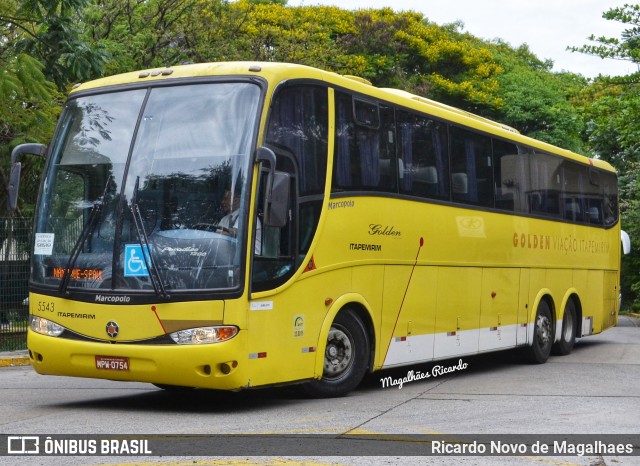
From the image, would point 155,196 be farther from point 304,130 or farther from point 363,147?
point 363,147

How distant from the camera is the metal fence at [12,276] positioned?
684 inches

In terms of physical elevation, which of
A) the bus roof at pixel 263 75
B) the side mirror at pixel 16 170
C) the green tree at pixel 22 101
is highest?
the green tree at pixel 22 101

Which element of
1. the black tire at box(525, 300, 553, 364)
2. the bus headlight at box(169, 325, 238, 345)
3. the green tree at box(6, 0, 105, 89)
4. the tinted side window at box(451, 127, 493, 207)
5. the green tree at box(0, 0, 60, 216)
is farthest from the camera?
the green tree at box(0, 0, 60, 216)

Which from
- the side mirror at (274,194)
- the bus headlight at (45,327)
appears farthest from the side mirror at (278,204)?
the bus headlight at (45,327)

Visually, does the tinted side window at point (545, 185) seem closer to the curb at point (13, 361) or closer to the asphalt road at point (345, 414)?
the asphalt road at point (345, 414)

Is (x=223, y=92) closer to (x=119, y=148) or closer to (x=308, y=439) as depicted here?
(x=119, y=148)

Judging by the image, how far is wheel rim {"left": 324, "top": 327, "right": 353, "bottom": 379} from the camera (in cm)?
1118

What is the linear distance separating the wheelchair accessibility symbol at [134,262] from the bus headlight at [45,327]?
3.29 ft

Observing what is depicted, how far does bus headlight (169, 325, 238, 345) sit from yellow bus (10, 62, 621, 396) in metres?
0.01

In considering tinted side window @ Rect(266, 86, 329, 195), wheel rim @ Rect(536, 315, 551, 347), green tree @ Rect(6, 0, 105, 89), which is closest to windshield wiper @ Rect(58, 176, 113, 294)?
tinted side window @ Rect(266, 86, 329, 195)

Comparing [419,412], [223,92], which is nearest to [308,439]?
[419,412]

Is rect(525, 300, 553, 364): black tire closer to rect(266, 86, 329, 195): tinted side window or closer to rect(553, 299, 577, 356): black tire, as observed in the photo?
rect(553, 299, 577, 356): black tire

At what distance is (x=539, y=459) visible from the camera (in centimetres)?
766

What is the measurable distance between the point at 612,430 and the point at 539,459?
173cm
